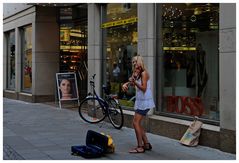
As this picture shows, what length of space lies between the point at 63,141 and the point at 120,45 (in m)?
4.18

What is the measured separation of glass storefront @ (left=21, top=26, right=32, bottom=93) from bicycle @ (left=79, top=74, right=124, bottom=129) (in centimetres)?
719

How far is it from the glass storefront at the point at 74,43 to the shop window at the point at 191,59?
7.68m

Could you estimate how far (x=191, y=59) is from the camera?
9555 millimetres

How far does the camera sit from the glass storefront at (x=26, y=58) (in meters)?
19.0

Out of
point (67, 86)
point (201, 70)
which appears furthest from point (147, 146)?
point (67, 86)

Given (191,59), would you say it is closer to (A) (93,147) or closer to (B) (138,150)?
(B) (138,150)

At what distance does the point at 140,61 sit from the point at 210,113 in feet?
6.68

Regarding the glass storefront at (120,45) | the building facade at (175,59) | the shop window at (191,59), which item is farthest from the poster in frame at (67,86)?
the shop window at (191,59)

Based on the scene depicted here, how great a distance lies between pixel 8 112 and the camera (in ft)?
48.2

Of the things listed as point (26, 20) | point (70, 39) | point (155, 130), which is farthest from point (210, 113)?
point (26, 20)

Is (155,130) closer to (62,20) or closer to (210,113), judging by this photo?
(210,113)

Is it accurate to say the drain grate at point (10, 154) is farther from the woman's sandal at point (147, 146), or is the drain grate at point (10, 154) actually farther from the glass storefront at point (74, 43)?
the glass storefront at point (74, 43)

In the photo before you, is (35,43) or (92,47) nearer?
(92,47)

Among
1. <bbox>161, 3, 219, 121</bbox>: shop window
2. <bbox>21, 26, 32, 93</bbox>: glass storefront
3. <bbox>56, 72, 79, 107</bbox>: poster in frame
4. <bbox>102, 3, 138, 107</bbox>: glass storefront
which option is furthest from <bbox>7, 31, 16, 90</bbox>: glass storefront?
<bbox>161, 3, 219, 121</bbox>: shop window
